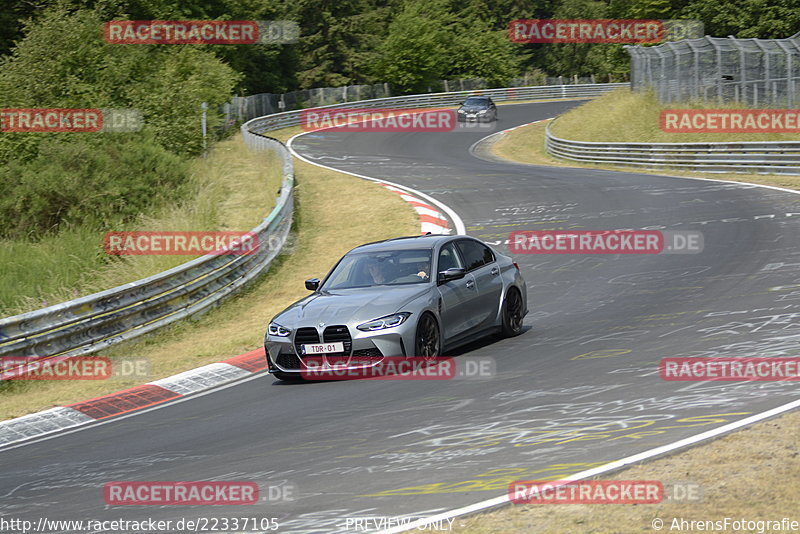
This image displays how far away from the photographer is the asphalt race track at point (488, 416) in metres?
6.80

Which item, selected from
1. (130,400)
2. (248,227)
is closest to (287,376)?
(130,400)

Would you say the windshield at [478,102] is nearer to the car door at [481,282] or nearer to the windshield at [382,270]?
the car door at [481,282]

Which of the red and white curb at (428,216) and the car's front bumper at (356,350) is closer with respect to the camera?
the car's front bumper at (356,350)

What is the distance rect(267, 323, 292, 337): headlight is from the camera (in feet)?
35.7

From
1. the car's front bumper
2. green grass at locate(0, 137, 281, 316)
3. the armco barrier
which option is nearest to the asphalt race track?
the car's front bumper

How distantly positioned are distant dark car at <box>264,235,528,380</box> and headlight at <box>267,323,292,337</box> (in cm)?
1

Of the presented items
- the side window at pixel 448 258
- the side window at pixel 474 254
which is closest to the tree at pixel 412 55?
the side window at pixel 474 254

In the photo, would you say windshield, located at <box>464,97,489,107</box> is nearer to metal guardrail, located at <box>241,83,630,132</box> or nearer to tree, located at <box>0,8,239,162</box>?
metal guardrail, located at <box>241,83,630,132</box>

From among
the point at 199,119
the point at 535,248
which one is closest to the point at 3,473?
the point at 535,248

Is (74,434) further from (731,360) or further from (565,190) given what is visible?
(565,190)

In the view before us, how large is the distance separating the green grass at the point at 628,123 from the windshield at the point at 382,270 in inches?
962

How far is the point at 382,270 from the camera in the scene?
11922 millimetres

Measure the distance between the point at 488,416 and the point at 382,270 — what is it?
3.78 m

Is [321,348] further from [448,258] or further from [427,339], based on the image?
[448,258]
